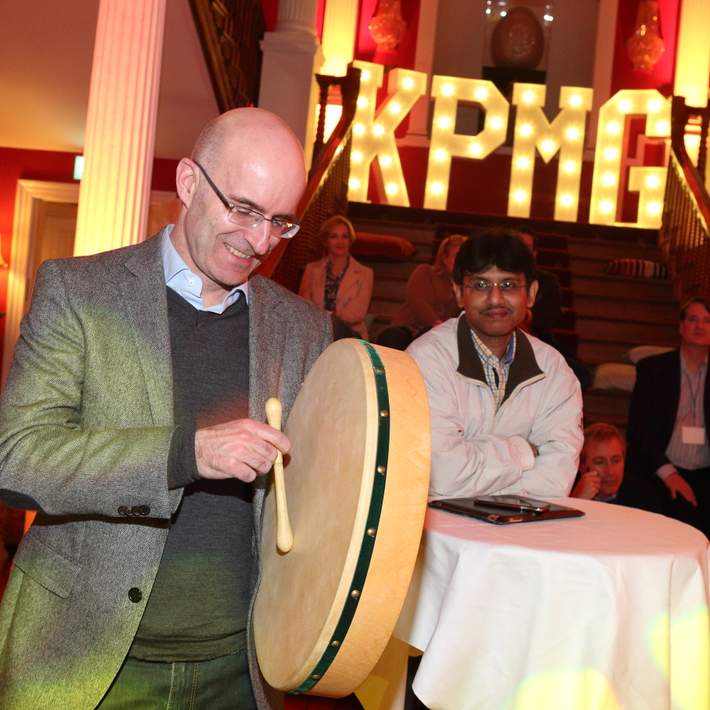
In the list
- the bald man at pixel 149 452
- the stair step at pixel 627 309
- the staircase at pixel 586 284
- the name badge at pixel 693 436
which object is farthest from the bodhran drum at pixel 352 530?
the stair step at pixel 627 309

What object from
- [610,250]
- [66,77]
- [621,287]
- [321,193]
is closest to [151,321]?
[321,193]

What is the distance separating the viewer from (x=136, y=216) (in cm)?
429

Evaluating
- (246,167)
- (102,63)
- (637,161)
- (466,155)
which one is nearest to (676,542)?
(246,167)

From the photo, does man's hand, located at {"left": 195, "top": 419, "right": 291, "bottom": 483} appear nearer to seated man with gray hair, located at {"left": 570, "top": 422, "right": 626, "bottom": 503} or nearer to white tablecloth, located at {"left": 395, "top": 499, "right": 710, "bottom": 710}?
white tablecloth, located at {"left": 395, "top": 499, "right": 710, "bottom": 710}

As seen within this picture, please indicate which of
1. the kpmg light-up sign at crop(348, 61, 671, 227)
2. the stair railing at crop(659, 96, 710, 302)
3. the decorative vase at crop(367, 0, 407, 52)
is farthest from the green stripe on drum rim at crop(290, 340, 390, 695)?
the decorative vase at crop(367, 0, 407, 52)

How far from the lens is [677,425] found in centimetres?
526

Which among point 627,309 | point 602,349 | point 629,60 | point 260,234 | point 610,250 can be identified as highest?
point 629,60

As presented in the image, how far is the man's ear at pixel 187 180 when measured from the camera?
5.19ft

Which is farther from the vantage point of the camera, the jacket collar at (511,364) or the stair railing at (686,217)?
the stair railing at (686,217)

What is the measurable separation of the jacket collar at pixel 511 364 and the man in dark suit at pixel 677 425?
7.29ft

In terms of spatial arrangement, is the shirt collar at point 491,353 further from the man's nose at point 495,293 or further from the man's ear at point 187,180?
the man's ear at point 187,180

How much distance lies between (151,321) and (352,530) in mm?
524

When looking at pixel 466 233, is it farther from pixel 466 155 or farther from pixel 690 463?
pixel 690 463

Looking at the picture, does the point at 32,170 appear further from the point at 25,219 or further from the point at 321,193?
the point at 321,193
